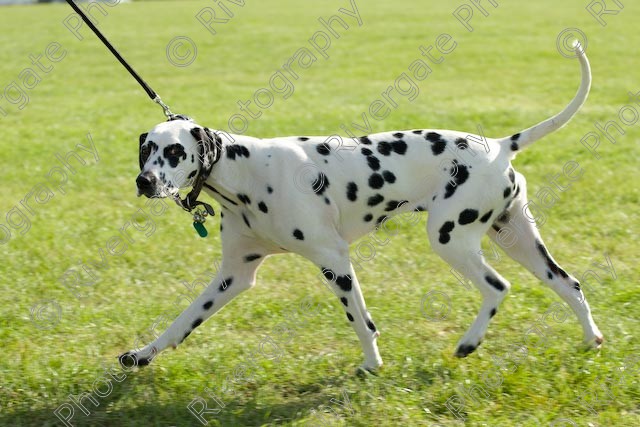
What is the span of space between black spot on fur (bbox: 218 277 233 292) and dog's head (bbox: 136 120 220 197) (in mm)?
864

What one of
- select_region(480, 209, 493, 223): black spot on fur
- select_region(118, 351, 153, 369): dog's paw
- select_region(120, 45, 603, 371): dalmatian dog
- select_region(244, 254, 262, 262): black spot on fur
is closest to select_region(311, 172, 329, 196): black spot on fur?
select_region(120, 45, 603, 371): dalmatian dog

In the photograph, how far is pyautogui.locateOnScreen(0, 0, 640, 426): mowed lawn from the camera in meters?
4.95

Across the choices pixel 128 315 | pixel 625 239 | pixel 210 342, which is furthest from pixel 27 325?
pixel 625 239

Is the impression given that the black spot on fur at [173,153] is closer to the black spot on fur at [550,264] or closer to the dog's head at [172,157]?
the dog's head at [172,157]

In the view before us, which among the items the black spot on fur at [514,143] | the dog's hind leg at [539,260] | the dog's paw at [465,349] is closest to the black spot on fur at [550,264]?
the dog's hind leg at [539,260]

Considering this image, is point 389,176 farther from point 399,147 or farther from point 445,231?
point 445,231

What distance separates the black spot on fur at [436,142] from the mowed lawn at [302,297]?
4.18 ft

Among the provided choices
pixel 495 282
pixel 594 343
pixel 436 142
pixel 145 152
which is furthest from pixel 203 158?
pixel 594 343

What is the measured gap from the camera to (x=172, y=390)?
5.14 metres

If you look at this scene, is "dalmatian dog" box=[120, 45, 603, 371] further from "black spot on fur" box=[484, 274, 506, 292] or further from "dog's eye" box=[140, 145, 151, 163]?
"dog's eye" box=[140, 145, 151, 163]

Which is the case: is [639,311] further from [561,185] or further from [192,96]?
[192,96]

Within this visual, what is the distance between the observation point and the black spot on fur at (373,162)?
5.12 metres

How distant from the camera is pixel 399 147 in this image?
5.18 metres

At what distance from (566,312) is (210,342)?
2435mm
